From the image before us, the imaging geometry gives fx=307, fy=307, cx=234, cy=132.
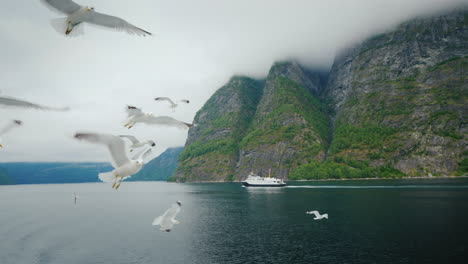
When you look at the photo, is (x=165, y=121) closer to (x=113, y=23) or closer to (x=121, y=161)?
(x=121, y=161)

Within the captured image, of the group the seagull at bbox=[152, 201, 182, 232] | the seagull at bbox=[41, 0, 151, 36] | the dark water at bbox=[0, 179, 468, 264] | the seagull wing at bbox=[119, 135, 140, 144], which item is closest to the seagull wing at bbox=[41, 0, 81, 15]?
the seagull at bbox=[41, 0, 151, 36]

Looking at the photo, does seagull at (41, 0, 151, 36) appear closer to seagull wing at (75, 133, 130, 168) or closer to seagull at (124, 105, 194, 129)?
seagull at (124, 105, 194, 129)

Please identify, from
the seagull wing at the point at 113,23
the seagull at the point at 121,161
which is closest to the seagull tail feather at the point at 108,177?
A: the seagull at the point at 121,161

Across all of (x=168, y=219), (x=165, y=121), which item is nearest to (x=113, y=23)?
(x=165, y=121)

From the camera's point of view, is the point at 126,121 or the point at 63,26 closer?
the point at 126,121

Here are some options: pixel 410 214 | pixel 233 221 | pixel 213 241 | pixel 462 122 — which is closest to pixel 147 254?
pixel 213 241

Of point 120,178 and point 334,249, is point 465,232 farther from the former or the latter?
point 120,178

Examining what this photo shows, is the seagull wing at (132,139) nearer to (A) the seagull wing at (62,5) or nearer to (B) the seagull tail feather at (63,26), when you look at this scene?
(B) the seagull tail feather at (63,26)
